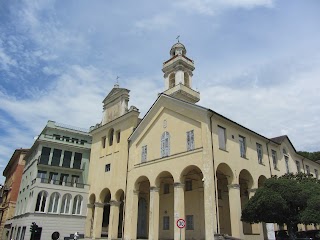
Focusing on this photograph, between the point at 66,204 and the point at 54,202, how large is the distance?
152cm

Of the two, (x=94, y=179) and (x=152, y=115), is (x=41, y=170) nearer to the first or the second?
(x=94, y=179)

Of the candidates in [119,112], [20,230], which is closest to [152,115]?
[119,112]

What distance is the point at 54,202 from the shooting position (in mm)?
32625

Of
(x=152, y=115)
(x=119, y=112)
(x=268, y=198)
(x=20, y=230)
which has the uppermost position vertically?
(x=119, y=112)

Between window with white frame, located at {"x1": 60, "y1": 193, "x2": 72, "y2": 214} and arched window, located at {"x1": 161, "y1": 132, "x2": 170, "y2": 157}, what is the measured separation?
1613 centimetres

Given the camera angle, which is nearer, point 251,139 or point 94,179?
point 251,139

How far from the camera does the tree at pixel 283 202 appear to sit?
17.2 m

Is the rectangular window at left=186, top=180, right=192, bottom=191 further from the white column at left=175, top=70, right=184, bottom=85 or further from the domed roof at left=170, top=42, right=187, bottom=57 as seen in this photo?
the domed roof at left=170, top=42, right=187, bottom=57

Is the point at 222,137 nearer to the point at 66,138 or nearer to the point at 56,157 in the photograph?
the point at 56,157

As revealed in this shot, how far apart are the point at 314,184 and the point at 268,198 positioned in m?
3.55

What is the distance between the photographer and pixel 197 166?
2058 centimetres

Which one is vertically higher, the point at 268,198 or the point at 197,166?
the point at 197,166

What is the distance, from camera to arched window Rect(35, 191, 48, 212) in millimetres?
31595

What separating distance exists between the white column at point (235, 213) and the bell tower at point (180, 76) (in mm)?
14247
